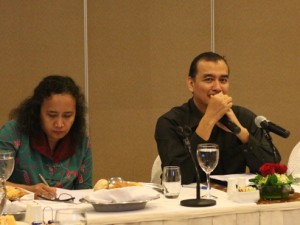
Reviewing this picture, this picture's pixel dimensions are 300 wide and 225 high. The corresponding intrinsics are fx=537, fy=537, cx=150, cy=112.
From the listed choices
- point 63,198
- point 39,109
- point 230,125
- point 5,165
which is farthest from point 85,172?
point 5,165

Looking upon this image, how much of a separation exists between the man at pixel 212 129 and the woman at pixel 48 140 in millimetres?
452

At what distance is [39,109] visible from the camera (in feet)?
8.88

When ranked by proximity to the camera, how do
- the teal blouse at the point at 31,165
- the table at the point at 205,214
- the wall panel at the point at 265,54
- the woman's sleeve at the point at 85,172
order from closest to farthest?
the table at the point at 205,214, the teal blouse at the point at 31,165, the woman's sleeve at the point at 85,172, the wall panel at the point at 265,54

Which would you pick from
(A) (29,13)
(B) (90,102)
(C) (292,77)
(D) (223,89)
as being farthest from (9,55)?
(C) (292,77)

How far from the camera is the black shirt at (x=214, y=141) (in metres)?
2.67

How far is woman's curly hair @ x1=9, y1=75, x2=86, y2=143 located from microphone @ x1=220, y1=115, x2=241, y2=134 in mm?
Answer: 737

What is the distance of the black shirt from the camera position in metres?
2.67

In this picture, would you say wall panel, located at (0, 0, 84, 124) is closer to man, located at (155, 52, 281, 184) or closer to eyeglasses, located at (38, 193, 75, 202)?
man, located at (155, 52, 281, 184)

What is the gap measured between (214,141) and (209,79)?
333 mm

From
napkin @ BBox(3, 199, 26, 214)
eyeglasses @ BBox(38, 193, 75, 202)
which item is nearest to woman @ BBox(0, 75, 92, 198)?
eyeglasses @ BBox(38, 193, 75, 202)

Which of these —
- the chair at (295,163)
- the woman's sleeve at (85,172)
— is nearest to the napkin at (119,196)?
the woman's sleeve at (85,172)

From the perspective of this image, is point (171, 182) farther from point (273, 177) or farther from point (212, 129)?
point (212, 129)

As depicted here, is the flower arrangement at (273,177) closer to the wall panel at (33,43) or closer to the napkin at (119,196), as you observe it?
the napkin at (119,196)

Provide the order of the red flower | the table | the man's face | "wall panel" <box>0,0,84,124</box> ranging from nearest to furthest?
the table
the red flower
the man's face
"wall panel" <box>0,0,84,124</box>
